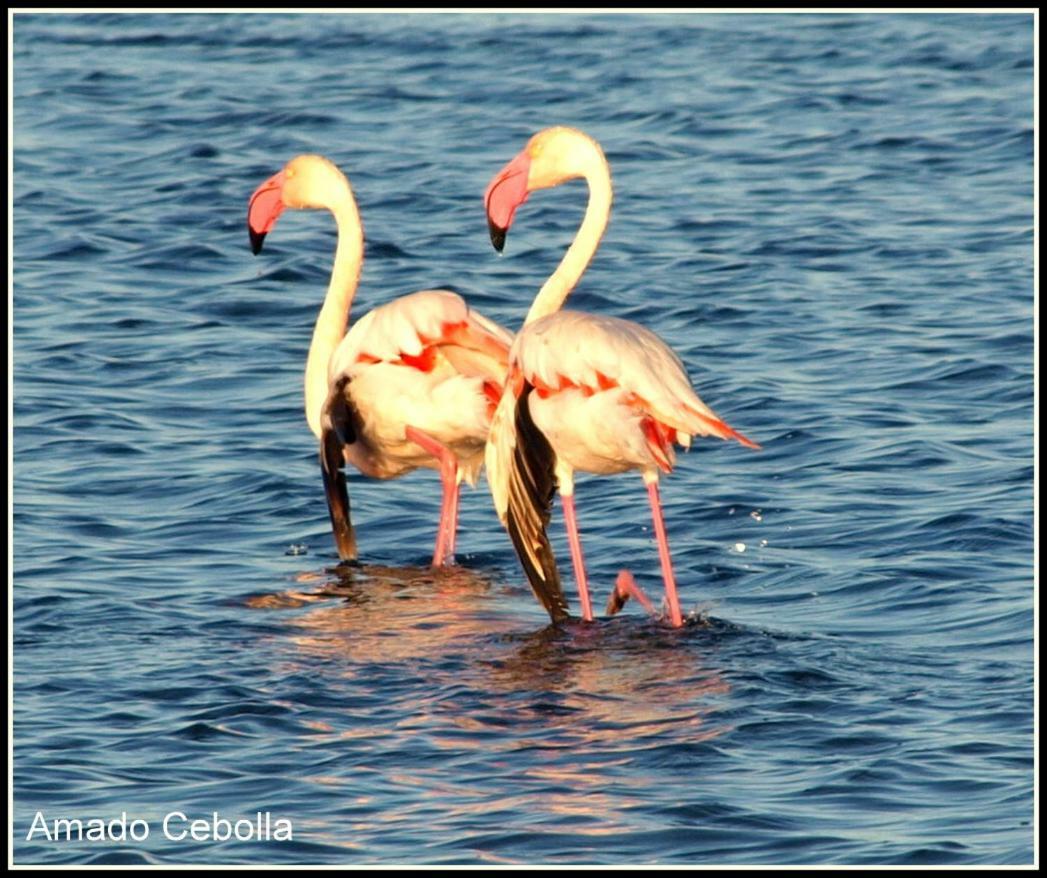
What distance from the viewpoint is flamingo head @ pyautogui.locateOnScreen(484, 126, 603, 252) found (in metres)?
7.86

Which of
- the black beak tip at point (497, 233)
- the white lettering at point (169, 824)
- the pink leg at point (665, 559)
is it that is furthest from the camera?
the black beak tip at point (497, 233)

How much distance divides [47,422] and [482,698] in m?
4.43

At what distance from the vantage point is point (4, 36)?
1030 centimetres

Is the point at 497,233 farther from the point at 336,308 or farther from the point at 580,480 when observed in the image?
the point at 580,480

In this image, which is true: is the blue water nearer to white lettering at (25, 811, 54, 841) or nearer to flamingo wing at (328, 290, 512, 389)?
white lettering at (25, 811, 54, 841)

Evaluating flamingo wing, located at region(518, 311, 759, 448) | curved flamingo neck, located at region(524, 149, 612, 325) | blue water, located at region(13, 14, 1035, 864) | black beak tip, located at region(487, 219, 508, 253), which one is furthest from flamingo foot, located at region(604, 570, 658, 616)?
black beak tip, located at region(487, 219, 508, 253)

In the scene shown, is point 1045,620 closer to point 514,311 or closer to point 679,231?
point 514,311

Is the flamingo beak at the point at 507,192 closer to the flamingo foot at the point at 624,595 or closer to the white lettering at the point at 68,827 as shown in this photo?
the flamingo foot at the point at 624,595

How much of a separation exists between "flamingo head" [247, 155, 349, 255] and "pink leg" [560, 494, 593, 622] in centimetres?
221

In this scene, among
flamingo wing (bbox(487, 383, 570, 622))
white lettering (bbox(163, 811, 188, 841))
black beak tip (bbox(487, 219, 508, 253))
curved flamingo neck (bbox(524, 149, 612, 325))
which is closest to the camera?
white lettering (bbox(163, 811, 188, 841))

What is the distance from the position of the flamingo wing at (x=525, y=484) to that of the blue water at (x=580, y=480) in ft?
0.61

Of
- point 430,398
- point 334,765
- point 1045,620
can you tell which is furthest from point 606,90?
point 334,765

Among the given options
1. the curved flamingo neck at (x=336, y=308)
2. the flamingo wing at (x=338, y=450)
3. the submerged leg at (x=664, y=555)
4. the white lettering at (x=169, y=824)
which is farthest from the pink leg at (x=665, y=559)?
the white lettering at (x=169, y=824)

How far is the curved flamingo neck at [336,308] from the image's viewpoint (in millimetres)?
8438
